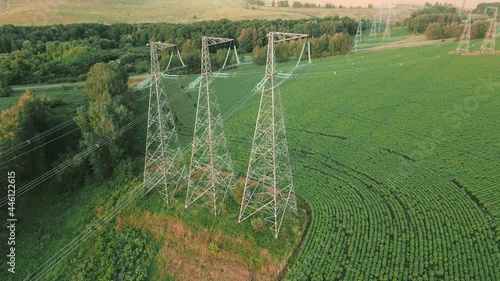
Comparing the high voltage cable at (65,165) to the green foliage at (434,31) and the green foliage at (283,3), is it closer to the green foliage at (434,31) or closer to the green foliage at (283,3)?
the green foliage at (434,31)

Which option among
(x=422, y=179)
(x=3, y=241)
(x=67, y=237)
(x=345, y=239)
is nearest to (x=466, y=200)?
(x=422, y=179)

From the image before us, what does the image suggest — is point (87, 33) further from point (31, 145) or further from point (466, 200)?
point (466, 200)

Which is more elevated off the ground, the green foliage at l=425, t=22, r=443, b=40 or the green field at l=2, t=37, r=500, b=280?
the green foliage at l=425, t=22, r=443, b=40

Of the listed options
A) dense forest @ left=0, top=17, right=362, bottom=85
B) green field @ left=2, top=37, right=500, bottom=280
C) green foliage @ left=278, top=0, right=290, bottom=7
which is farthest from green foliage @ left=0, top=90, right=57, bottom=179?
green foliage @ left=278, top=0, right=290, bottom=7

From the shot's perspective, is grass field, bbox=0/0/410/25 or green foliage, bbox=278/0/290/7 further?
green foliage, bbox=278/0/290/7

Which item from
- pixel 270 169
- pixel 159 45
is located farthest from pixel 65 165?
pixel 270 169

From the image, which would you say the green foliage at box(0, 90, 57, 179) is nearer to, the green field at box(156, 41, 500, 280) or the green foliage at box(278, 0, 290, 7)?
the green field at box(156, 41, 500, 280)

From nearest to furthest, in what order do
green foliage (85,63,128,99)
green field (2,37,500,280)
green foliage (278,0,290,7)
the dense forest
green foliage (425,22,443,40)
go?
green field (2,37,500,280)
green foliage (85,63,128,99)
the dense forest
green foliage (425,22,443,40)
green foliage (278,0,290,7)
